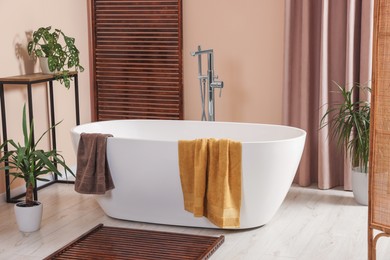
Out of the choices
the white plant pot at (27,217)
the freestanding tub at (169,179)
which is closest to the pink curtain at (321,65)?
the freestanding tub at (169,179)

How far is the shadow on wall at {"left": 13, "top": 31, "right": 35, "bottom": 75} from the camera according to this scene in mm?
4863

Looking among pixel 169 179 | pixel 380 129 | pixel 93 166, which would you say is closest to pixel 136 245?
pixel 169 179

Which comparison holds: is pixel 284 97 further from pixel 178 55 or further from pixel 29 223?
pixel 29 223

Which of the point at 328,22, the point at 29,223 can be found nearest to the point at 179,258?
the point at 29,223

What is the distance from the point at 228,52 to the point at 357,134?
1.31m

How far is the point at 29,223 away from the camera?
4121 millimetres

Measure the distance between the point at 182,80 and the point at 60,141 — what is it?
1142mm

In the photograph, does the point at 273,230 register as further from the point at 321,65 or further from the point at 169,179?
the point at 321,65

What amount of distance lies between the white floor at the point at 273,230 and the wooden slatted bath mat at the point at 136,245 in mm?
87

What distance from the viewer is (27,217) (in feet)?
13.5

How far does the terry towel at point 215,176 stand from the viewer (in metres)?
3.92

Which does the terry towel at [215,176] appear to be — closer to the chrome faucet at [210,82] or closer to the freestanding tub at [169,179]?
the freestanding tub at [169,179]

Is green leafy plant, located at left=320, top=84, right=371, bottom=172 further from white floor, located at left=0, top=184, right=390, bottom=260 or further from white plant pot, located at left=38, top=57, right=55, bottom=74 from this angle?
white plant pot, located at left=38, top=57, right=55, bottom=74

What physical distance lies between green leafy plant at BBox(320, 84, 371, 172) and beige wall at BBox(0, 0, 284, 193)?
646mm
